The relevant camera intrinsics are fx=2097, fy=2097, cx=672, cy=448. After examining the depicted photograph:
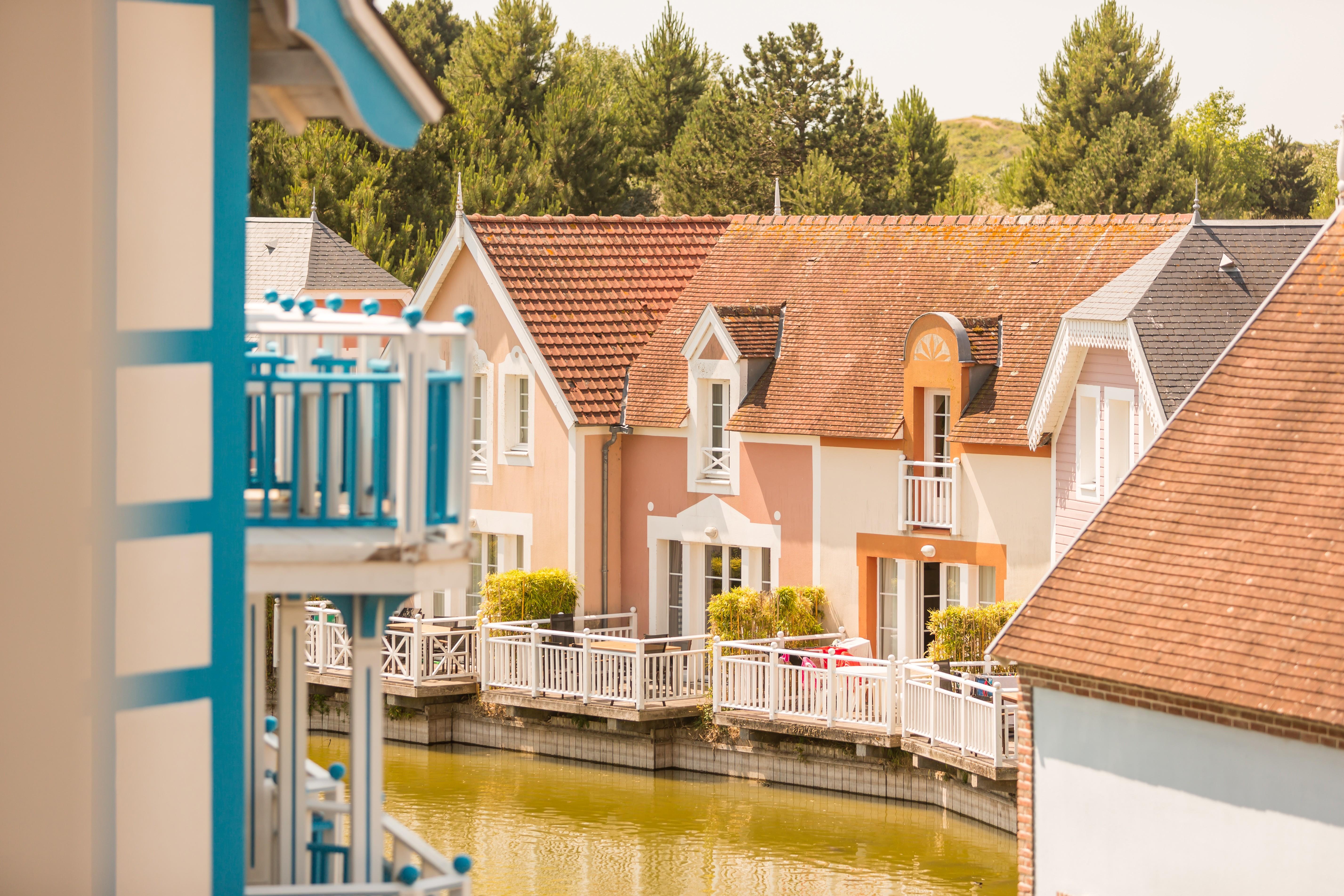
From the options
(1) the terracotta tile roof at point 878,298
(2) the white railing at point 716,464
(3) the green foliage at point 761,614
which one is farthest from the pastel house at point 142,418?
(2) the white railing at point 716,464

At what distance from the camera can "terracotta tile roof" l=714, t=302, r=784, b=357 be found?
36188mm

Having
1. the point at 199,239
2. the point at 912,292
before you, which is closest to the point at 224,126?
the point at 199,239

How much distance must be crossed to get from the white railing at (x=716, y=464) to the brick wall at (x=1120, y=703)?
13762 millimetres

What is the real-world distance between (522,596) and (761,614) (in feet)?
14.1

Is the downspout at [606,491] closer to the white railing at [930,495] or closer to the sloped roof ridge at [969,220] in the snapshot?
the sloped roof ridge at [969,220]

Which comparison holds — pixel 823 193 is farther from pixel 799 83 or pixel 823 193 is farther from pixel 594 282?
pixel 594 282

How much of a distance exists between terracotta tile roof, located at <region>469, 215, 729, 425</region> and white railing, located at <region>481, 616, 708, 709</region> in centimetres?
447

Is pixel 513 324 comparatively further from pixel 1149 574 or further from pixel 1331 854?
pixel 1331 854

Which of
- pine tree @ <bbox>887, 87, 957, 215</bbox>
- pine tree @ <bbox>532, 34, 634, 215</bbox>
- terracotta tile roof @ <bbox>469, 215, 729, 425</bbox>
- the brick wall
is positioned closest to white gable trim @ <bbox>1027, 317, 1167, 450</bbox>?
the brick wall

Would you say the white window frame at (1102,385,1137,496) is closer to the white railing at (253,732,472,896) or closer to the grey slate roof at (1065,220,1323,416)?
the grey slate roof at (1065,220,1323,416)

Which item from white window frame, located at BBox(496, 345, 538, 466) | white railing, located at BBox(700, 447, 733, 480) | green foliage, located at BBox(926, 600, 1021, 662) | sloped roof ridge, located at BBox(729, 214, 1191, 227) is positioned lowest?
green foliage, located at BBox(926, 600, 1021, 662)

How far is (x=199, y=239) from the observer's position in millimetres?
8289

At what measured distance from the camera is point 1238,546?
20.7 m

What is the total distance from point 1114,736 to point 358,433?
13.1 meters
